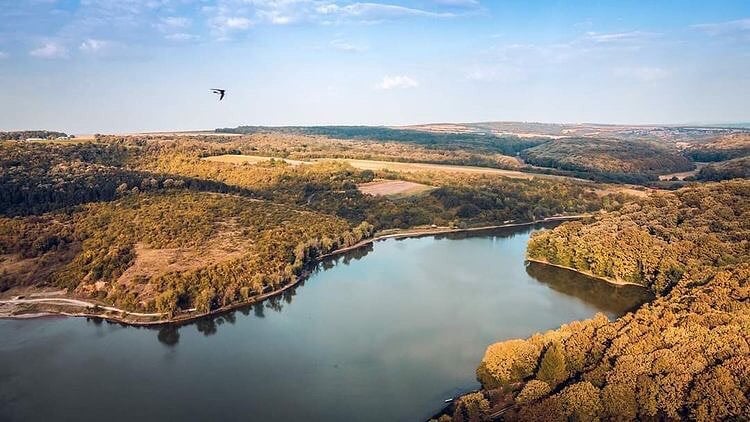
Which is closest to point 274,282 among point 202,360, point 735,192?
point 202,360

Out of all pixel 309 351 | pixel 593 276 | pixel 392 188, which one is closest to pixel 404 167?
pixel 392 188

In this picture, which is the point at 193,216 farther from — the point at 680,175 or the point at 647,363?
the point at 680,175

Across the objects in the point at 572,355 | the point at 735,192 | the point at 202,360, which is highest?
the point at 735,192

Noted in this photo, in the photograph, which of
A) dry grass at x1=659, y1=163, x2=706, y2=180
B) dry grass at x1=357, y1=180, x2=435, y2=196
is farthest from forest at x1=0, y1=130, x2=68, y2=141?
dry grass at x1=659, y1=163, x2=706, y2=180

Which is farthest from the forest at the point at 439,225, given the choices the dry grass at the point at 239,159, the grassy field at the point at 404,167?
the grassy field at the point at 404,167

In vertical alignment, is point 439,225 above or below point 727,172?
below

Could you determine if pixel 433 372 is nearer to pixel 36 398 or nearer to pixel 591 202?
pixel 36 398

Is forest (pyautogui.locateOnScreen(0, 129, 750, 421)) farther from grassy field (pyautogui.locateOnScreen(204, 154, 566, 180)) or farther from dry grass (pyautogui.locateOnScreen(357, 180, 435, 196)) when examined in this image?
grassy field (pyautogui.locateOnScreen(204, 154, 566, 180))
